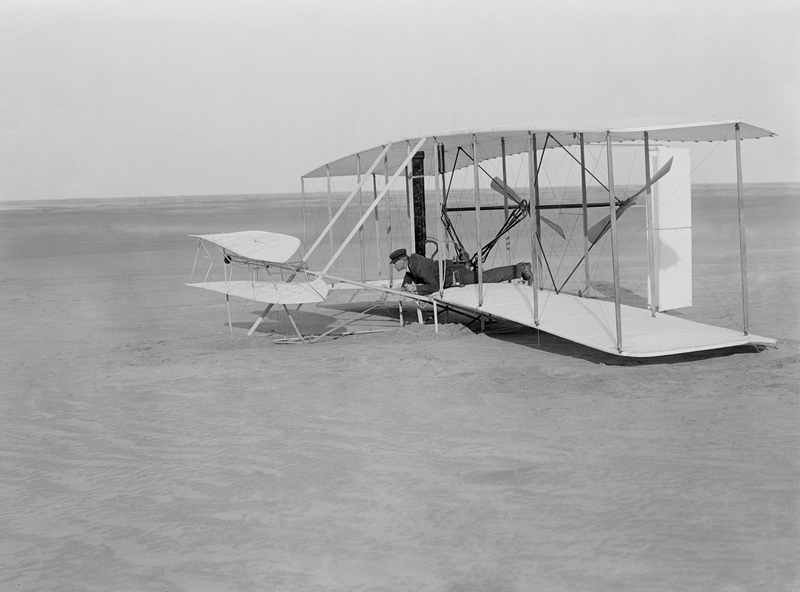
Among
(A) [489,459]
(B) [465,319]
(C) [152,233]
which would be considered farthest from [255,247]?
(C) [152,233]

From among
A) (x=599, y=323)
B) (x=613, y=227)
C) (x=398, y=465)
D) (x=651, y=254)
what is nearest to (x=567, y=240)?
(x=651, y=254)

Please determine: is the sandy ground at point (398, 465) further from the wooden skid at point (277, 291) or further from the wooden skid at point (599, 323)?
the wooden skid at point (277, 291)

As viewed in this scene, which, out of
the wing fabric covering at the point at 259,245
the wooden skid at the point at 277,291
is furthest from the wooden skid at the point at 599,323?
the wing fabric covering at the point at 259,245

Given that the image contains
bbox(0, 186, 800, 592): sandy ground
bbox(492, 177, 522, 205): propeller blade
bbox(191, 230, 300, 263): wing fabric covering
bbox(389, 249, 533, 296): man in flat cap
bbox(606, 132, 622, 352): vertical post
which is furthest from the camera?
bbox(492, 177, 522, 205): propeller blade

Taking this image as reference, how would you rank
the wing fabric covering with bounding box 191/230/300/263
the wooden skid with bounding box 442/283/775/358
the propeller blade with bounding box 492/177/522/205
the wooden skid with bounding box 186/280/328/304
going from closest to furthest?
the wooden skid with bounding box 442/283/775/358 < the wooden skid with bounding box 186/280/328/304 < the wing fabric covering with bounding box 191/230/300/263 < the propeller blade with bounding box 492/177/522/205

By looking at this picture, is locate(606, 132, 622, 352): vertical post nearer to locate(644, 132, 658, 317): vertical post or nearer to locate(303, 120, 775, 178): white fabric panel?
locate(303, 120, 775, 178): white fabric panel

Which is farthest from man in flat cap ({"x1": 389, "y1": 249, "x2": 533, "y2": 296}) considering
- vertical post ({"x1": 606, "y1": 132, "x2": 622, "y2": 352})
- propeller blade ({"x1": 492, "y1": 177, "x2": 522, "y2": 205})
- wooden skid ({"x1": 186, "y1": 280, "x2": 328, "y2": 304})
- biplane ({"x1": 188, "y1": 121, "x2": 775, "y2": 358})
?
vertical post ({"x1": 606, "y1": 132, "x2": 622, "y2": 352})

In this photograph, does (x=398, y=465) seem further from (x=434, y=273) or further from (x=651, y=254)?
(x=651, y=254)
